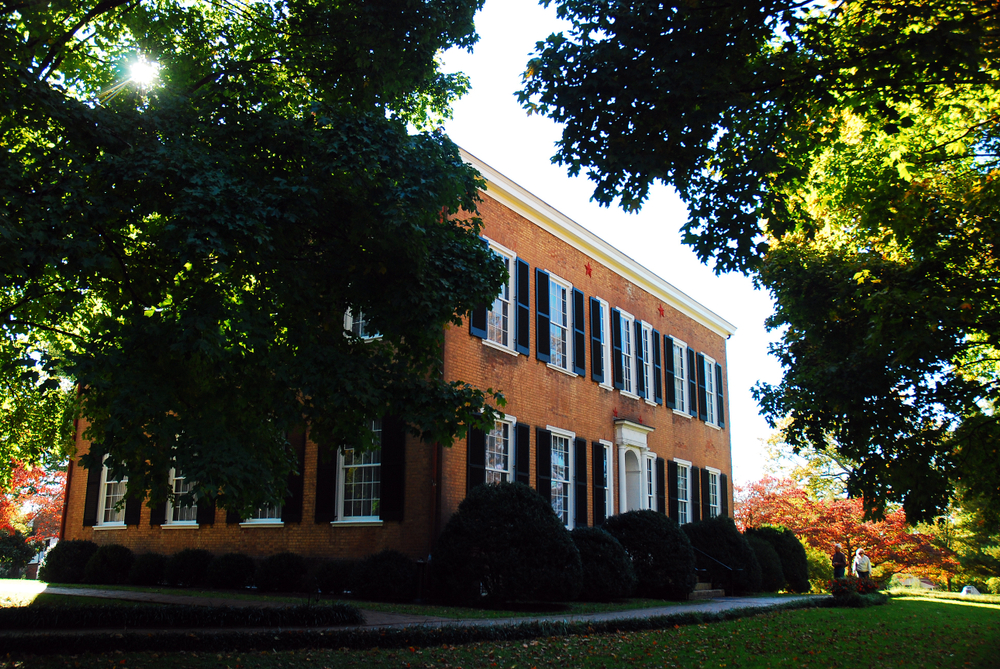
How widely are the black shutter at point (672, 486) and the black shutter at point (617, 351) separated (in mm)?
3724

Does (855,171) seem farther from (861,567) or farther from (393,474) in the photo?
(861,567)

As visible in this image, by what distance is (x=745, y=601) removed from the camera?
56.4ft

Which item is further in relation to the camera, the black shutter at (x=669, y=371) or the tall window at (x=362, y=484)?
the black shutter at (x=669, y=371)

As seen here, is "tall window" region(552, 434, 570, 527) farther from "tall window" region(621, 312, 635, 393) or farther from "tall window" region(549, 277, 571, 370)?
"tall window" region(621, 312, 635, 393)

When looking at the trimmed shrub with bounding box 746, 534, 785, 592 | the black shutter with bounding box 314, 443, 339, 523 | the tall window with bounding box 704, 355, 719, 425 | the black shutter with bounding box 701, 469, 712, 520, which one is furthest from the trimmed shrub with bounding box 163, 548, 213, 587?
the tall window with bounding box 704, 355, 719, 425

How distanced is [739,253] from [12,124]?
8093 mm

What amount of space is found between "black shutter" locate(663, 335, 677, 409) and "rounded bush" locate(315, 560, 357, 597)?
12412 millimetres

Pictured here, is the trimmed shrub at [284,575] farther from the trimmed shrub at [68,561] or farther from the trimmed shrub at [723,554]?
the trimmed shrub at [723,554]

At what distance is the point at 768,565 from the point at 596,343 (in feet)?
26.7

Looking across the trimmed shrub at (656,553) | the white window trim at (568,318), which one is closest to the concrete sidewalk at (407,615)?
the trimmed shrub at (656,553)

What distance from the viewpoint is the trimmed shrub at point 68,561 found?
18950 mm

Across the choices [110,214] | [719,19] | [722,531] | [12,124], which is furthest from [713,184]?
[722,531]

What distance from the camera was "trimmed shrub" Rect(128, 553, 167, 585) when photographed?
1730 cm

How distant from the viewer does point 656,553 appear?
54.7ft
